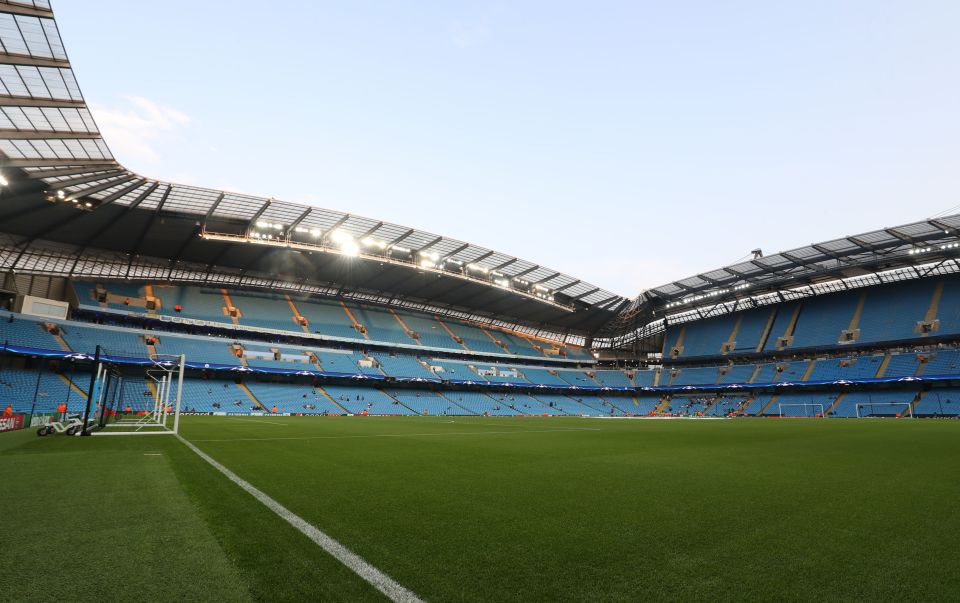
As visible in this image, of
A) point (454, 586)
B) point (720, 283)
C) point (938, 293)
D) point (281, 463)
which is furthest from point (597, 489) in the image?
point (938, 293)

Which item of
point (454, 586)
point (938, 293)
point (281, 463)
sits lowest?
point (281, 463)

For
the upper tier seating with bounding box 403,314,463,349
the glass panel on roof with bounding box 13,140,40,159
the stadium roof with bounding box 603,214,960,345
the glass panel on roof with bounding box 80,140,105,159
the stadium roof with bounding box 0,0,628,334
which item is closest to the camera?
the stadium roof with bounding box 0,0,628,334

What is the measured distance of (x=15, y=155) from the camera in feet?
79.0

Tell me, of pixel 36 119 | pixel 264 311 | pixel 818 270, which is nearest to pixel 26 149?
pixel 36 119

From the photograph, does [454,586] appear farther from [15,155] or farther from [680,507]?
[15,155]

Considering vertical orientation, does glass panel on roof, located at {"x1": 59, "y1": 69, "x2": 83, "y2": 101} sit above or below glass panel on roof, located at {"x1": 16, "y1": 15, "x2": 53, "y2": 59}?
below

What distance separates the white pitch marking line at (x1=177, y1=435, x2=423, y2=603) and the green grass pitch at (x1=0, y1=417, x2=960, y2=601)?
0.07m

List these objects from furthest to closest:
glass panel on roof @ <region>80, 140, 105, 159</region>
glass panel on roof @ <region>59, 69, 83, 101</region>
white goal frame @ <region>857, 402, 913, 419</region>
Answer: white goal frame @ <region>857, 402, 913, 419</region>, glass panel on roof @ <region>80, 140, 105, 159</region>, glass panel on roof @ <region>59, 69, 83, 101</region>

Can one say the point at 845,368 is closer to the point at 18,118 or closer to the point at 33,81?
the point at 33,81

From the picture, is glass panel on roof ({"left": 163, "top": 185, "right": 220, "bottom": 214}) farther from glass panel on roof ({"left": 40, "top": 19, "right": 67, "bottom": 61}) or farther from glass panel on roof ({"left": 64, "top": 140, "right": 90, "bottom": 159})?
glass panel on roof ({"left": 40, "top": 19, "right": 67, "bottom": 61})

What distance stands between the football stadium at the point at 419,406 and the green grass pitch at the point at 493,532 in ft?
0.13

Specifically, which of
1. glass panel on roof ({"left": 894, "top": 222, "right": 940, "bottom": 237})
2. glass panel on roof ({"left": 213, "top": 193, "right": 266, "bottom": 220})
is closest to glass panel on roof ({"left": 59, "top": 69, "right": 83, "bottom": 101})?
glass panel on roof ({"left": 213, "top": 193, "right": 266, "bottom": 220})

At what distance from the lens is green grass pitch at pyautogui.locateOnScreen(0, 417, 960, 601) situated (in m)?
2.81

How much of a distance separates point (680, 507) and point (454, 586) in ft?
11.2
